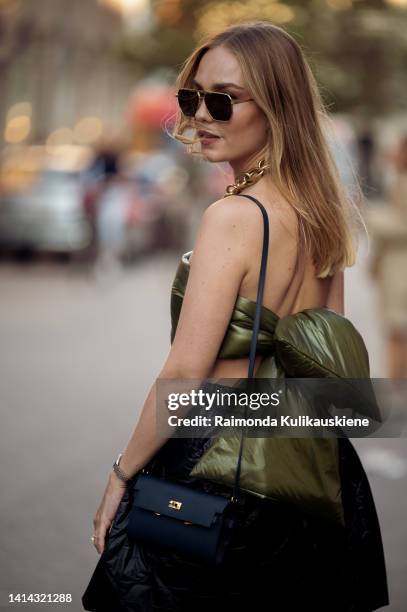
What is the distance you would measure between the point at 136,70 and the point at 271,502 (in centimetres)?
2181

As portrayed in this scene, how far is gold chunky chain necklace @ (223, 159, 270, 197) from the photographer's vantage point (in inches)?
83.1

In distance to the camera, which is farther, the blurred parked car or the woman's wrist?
the blurred parked car

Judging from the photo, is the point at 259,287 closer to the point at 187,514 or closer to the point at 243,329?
the point at 243,329

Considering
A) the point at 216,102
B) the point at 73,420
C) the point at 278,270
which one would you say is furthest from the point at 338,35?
the point at 278,270

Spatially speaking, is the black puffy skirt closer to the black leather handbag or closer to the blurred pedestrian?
the black leather handbag

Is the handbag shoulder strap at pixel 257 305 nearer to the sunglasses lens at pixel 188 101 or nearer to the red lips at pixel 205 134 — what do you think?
the red lips at pixel 205 134

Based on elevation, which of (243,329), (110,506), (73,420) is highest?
(243,329)

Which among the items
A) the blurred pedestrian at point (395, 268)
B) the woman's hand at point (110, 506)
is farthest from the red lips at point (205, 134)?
the blurred pedestrian at point (395, 268)

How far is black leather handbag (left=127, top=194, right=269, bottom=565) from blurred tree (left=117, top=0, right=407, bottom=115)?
5.15m

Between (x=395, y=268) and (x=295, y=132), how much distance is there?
→ 176 inches

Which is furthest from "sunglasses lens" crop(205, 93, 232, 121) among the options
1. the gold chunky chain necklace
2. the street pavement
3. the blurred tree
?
the blurred tree

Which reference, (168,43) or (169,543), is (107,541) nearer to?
(169,543)

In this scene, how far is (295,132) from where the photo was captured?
2141mm

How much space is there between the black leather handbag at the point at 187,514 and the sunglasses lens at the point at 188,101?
354 millimetres
